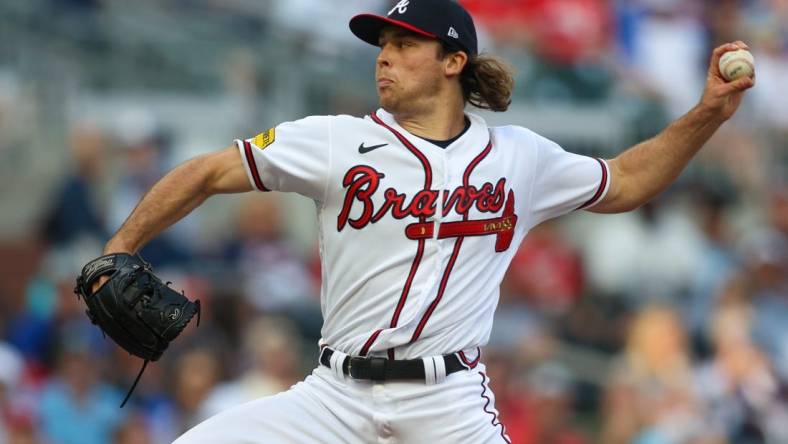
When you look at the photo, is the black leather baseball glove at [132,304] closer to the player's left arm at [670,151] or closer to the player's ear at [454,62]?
the player's ear at [454,62]

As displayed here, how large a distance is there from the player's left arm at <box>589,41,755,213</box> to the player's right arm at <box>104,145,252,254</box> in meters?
1.44

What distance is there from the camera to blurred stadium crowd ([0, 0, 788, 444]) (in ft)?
29.3

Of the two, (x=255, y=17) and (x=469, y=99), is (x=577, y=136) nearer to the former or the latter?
(x=255, y=17)

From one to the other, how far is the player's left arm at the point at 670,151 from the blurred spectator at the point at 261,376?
3.61 m

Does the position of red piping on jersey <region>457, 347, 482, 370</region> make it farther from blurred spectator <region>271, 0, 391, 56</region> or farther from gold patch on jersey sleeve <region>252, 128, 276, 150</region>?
blurred spectator <region>271, 0, 391, 56</region>

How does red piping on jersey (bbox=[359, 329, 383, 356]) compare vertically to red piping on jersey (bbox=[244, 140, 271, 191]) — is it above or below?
below

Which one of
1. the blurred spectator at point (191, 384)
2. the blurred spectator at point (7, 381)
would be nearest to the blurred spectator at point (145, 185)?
the blurred spectator at point (191, 384)

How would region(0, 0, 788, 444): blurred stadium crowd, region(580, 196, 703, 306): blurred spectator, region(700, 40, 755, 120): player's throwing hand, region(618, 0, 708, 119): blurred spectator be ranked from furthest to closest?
region(618, 0, 708, 119): blurred spectator, region(580, 196, 703, 306): blurred spectator, region(0, 0, 788, 444): blurred stadium crowd, region(700, 40, 755, 120): player's throwing hand

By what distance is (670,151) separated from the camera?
214 inches

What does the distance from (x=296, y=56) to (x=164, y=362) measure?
306cm

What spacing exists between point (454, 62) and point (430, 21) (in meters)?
0.20

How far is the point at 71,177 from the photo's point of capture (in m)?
10.0

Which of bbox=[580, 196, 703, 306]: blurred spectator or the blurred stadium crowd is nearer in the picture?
the blurred stadium crowd

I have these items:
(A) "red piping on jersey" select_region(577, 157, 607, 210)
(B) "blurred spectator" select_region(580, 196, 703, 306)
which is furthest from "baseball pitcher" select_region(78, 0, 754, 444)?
(B) "blurred spectator" select_region(580, 196, 703, 306)
